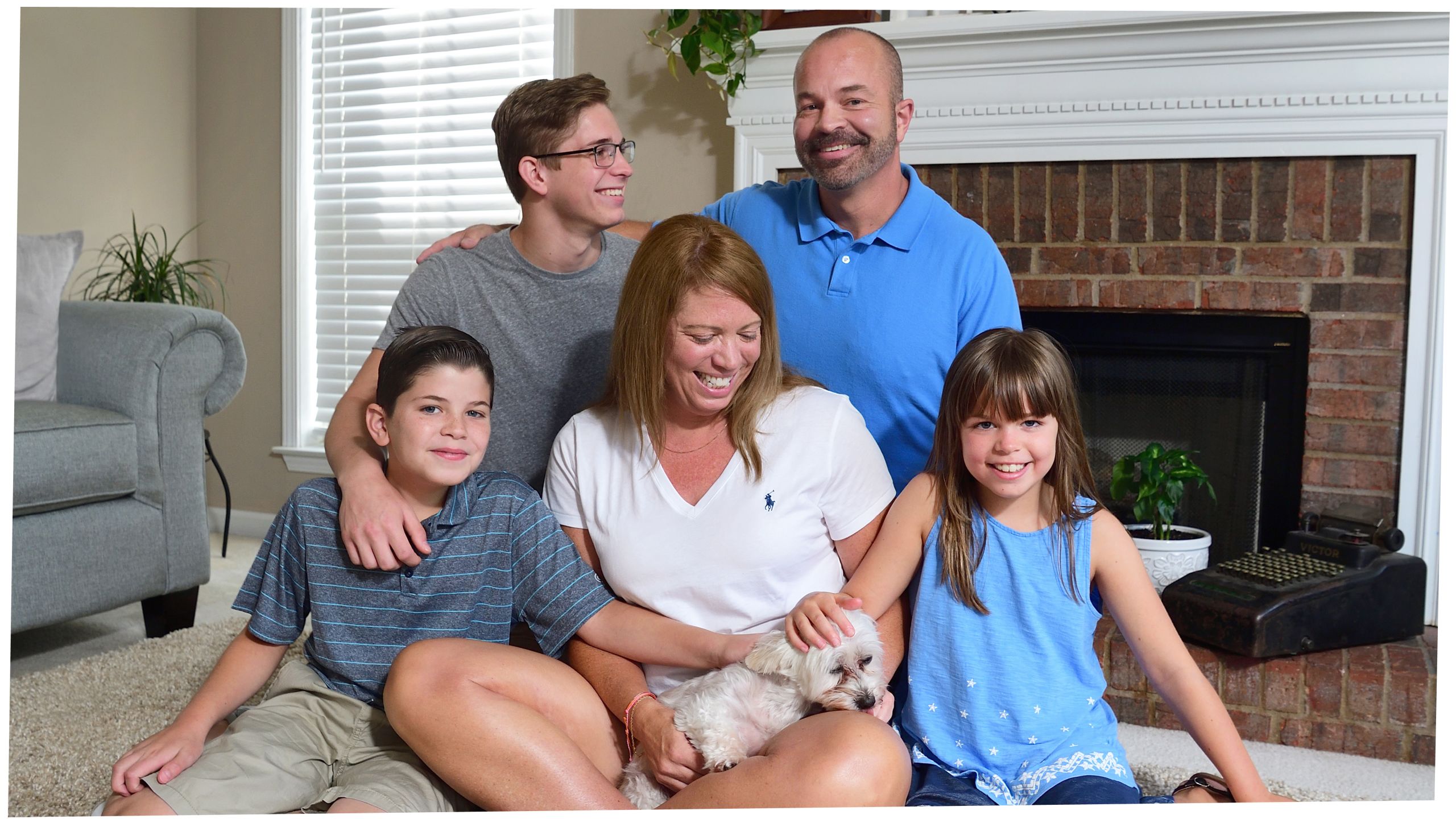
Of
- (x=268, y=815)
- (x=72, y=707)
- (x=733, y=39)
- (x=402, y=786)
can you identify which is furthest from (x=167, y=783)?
(x=733, y=39)

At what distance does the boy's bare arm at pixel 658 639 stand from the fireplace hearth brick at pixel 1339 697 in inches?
49.7

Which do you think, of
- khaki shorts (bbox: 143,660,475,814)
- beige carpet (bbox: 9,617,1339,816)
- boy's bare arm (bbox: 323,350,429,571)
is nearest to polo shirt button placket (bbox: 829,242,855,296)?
boy's bare arm (bbox: 323,350,429,571)

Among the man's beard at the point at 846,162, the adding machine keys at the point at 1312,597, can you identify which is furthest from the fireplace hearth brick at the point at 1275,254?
the man's beard at the point at 846,162

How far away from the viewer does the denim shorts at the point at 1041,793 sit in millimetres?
1198

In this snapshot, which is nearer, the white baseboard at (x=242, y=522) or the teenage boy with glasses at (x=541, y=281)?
the teenage boy with glasses at (x=541, y=281)

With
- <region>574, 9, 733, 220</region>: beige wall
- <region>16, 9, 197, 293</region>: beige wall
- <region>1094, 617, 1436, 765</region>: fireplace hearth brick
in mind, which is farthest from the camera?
<region>16, 9, 197, 293</region>: beige wall

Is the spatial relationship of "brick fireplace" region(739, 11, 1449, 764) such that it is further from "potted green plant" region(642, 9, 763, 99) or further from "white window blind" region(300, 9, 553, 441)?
"white window blind" region(300, 9, 553, 441)

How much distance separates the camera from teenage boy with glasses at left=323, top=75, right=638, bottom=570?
5.44 feet

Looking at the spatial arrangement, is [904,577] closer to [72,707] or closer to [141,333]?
[72,707]

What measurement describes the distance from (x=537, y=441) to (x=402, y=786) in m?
0.62

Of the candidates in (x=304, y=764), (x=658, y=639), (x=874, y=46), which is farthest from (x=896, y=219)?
(x=304, y=764)

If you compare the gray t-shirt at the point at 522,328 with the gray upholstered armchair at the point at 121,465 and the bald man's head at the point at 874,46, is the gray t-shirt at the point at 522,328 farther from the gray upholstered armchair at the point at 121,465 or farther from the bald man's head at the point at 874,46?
the gray upholstered armchair at the point at 121,465

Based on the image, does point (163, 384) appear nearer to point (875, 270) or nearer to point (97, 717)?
point (97, 717)

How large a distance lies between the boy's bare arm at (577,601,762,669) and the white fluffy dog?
3 cm
